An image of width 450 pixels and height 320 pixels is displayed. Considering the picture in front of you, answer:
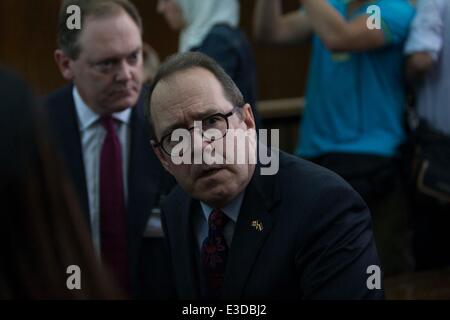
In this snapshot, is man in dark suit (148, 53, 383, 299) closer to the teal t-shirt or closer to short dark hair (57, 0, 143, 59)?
short dark hair (57, 0, 143, 59)

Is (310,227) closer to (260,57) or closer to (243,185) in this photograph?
(243,185)

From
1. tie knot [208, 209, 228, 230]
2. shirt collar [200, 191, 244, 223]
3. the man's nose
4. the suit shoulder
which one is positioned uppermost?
the man's nose

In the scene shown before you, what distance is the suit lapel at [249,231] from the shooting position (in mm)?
1686

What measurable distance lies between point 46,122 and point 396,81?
2.02 meters

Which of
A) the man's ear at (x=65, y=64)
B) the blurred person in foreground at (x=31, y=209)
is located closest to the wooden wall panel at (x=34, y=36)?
the man's ear at (x=65, y=64)

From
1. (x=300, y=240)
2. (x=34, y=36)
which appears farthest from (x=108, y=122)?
(x=34, y=36)

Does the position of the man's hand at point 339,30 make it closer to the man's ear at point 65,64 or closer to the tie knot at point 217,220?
the man's ear at point 65,64

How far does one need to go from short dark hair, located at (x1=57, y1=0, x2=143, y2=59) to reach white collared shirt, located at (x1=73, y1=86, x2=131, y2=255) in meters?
0.15

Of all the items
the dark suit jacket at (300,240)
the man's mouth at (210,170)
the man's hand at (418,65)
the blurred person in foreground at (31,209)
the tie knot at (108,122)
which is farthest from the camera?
the man's hand at (418,65)

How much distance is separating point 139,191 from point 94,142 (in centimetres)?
20

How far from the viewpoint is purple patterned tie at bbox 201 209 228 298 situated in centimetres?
175

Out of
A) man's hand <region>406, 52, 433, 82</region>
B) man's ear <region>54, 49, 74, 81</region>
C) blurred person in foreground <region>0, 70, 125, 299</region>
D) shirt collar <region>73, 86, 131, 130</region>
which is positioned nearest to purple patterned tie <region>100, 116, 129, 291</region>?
shirt collar <region>73, 86, 131, 130</region>

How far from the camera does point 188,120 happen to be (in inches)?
68.0

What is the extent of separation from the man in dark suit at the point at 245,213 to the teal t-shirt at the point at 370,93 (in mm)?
974
